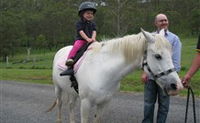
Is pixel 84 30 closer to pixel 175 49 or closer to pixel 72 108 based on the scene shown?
pixel 175 49

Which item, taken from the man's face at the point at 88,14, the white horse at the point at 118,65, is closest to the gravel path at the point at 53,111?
the white horse at the point at 118,65

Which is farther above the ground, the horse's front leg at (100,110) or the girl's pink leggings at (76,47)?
the girl's pink leggings at (76,47)

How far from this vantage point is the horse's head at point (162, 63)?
3.87m

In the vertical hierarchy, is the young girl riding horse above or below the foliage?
above

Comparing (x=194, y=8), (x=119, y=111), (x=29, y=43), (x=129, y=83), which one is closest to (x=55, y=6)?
(x=29, y=43)

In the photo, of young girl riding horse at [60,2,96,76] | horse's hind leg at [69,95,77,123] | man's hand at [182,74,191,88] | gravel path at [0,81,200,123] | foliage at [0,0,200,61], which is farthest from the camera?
foliage at [0,0,200,61]

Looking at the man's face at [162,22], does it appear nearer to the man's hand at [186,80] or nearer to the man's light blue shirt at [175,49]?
the man's light blue shirt at [175,49]

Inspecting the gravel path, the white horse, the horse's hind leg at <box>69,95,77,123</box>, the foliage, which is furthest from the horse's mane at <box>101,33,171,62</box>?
the foliage

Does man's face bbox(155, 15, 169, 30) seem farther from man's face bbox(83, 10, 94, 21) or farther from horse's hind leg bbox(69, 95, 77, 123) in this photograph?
horse's hind leg bbox(69, 95, 77, 123)

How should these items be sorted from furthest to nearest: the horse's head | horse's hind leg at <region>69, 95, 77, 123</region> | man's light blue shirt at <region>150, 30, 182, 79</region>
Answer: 1. horse's hind leg at <region>69, 95, 77, 123</region>
2. man's light blue shirt at <region>150, 30, 182, 79</region>
3. the horse's head

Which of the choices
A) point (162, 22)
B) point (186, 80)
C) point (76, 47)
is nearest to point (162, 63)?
point (186, 80)

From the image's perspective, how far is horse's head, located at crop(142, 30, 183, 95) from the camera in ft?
12.7

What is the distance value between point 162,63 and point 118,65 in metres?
0.72

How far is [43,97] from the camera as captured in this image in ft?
32.9
